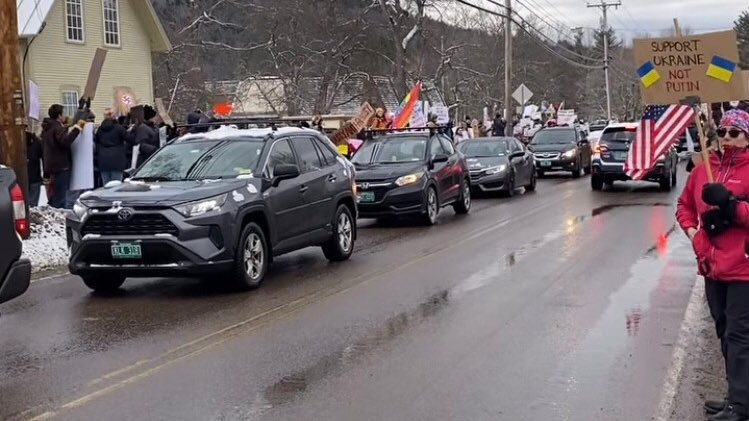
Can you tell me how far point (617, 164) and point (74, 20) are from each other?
19719 mm

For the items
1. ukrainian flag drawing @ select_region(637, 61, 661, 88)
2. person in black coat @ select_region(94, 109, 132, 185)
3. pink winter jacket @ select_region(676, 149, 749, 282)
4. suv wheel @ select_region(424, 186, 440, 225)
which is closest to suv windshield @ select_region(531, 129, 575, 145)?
suv wheel @ select_region(424, 186, 440, 225)

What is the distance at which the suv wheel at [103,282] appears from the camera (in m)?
10.2

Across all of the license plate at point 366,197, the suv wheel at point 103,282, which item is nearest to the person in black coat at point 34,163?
the license plate at point 366,197

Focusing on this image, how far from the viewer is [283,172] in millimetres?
10492

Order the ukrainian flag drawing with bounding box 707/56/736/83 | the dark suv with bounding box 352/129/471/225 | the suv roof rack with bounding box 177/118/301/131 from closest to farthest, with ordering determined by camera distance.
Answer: the ukrainian flag drawing with bounding box 707/56/736/83, the suv roof rack with bounding box 177/118/301/131, the dark suv with bounding box 352/129/471/225

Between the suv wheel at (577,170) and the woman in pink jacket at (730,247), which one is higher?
the woman in pink jacket at (730,247)

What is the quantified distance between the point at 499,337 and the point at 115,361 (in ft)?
9.87

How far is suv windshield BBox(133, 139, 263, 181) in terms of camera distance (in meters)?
10.5

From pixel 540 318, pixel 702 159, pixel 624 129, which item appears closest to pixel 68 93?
→ pixel 624 129

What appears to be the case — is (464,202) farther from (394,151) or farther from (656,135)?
(656,135)

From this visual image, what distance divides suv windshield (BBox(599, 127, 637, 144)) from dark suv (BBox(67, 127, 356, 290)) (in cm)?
1286

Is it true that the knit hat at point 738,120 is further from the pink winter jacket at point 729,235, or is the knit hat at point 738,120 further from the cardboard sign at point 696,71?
the cardboard sign at point 696,71

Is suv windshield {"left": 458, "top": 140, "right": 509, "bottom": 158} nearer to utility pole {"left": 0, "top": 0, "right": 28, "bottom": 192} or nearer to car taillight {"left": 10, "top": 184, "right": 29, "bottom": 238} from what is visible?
utility pole {"left": 0, "top": 0, "right": 28, "bottom": 192}

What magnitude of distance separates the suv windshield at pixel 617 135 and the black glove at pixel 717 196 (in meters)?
18.6
